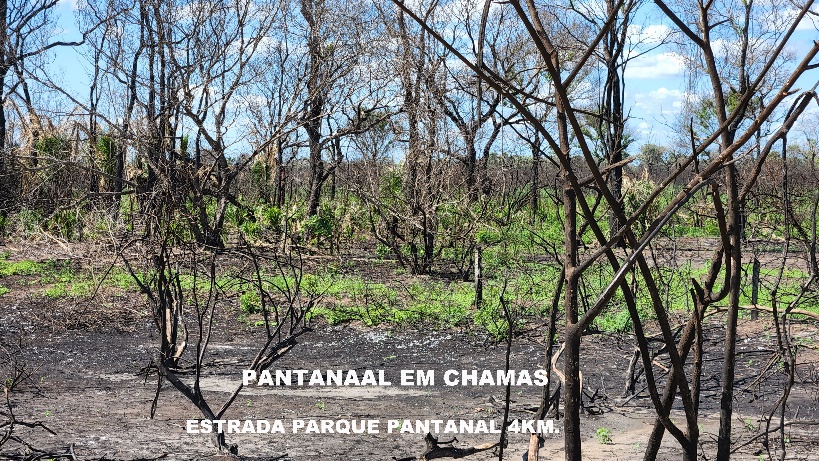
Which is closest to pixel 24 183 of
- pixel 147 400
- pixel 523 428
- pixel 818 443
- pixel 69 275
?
pixel 69 275

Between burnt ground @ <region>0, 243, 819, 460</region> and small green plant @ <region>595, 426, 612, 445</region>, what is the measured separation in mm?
45

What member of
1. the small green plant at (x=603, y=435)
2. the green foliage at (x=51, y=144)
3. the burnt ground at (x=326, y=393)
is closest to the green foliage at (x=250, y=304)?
the burnt ground at (x=326, y=393)

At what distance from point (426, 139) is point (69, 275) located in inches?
240

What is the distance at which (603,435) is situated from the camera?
18.8 feet

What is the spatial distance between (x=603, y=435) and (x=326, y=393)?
2.62m

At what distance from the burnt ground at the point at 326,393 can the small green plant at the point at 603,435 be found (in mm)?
45

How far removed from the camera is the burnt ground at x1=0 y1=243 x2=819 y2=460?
5.54 m

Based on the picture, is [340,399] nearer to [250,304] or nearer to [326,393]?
[326,393]

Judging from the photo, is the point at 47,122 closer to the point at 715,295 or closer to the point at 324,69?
the point at 324,69

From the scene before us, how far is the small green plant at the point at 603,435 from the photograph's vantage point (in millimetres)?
5656

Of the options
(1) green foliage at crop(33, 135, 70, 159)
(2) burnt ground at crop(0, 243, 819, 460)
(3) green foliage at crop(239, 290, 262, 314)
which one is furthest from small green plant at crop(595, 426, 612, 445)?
(1) green foliage at crop(33, 135, 70, 159)

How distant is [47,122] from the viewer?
18859 mm

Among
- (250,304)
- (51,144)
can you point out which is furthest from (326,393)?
(51,144)

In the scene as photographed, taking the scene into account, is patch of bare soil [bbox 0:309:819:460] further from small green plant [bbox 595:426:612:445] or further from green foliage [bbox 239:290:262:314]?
green foliage [bbox 239:290:262:314]
